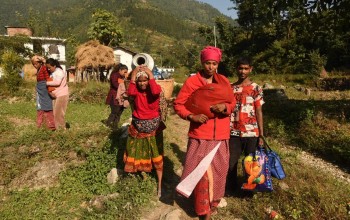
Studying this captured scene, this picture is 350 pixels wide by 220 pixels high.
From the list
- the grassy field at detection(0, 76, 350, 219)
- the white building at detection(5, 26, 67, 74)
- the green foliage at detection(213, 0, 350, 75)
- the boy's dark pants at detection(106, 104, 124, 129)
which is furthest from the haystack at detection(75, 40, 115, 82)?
the white building at detection(5, 26, 67, 74)

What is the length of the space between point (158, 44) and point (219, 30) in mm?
95978

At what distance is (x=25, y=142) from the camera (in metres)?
5.88

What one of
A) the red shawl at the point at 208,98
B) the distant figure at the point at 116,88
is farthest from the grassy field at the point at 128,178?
the red shawl at the point at 208,98

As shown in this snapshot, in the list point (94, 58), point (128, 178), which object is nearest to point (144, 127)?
point (128, 178)

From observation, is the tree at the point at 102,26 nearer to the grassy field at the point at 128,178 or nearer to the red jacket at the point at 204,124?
the grassy field at the point at 128,178

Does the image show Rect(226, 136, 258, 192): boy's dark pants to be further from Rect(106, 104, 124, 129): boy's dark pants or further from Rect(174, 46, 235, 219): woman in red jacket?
Rect(106, 104, 124, 129): boy's dark pants

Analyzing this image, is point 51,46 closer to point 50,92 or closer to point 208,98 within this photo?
point 50,92

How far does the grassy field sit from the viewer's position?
3.83m

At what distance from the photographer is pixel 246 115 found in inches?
154

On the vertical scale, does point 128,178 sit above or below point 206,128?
below

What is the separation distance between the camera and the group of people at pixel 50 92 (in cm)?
610

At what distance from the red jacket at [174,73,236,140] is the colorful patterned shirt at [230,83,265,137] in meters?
0.53

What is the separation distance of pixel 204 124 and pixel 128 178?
173 centimetres

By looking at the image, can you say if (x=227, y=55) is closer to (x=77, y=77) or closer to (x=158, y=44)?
(x=77, y=77)
